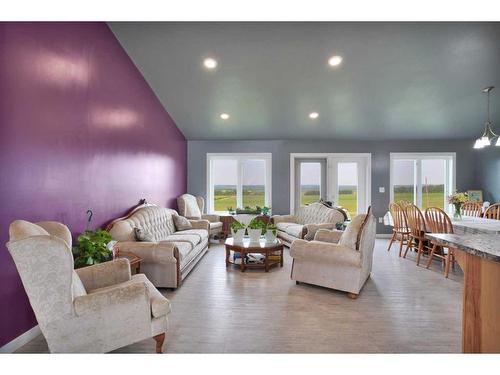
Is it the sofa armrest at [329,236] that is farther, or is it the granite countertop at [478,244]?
the sofa armrest at [329,236]

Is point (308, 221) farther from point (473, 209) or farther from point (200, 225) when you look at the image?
point (473, 209)

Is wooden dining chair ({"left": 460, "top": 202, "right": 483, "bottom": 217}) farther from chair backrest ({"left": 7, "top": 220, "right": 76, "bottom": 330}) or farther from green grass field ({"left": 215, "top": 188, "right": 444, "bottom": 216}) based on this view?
chair backrest ({"left": 7, "top": 220, "right": 76, "bottom": 330})

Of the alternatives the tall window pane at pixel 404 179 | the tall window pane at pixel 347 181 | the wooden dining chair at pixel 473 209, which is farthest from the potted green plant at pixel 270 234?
the tall window pane at pixel 404 179

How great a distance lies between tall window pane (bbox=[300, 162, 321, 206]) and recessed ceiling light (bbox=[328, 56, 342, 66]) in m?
3.03

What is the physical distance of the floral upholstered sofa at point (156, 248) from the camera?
3121 millimetres

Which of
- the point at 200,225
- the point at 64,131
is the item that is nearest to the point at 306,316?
the point at 64,131

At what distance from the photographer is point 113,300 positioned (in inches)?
69.3

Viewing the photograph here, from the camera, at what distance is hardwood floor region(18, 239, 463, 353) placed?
2064mm

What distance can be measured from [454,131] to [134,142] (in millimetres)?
6707

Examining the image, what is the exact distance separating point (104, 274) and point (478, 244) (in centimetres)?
264

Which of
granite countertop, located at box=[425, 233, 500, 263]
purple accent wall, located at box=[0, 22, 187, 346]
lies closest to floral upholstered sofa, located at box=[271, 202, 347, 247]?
granite countertop, located at box=[425, 233, 500, 263]

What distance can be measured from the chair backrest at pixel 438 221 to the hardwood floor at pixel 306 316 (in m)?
0.63

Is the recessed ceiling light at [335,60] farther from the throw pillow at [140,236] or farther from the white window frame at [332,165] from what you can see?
the throw pillow at [140,236]
